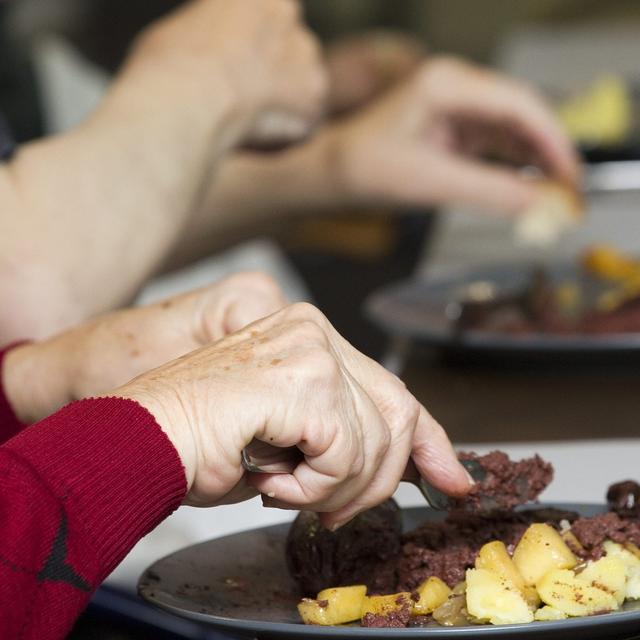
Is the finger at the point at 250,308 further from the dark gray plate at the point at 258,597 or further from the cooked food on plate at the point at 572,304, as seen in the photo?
the cooked food on plate at the point at 572,304

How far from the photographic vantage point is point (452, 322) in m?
1.60

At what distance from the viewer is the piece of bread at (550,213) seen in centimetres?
211

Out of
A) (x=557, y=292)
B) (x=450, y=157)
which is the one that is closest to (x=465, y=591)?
(x=557, y=292)

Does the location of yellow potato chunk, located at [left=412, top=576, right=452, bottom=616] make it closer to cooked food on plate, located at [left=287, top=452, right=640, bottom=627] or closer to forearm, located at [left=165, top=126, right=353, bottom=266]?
cooked food on plate, located at [left=287, top=452, right=640, bottom=627]

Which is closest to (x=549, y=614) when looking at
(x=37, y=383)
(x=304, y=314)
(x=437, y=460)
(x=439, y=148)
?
(x=437, y=460)

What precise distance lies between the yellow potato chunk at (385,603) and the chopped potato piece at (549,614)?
7 centimetres

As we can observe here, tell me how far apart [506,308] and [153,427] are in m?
0.91

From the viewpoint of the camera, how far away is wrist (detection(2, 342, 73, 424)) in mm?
1110

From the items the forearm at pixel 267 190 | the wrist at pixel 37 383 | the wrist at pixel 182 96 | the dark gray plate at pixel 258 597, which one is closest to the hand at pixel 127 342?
the wrist at pixel 37 383

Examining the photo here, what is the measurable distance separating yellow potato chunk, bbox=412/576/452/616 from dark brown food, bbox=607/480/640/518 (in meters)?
0.14

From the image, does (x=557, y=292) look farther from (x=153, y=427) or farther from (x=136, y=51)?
(x=153, y=427)

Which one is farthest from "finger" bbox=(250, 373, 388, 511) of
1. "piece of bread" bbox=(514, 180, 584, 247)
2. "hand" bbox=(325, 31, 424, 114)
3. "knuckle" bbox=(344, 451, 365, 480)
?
"hand" bbox=(325, 31, 424, 114)

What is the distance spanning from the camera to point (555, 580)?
0.79m

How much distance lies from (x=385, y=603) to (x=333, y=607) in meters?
0.03
